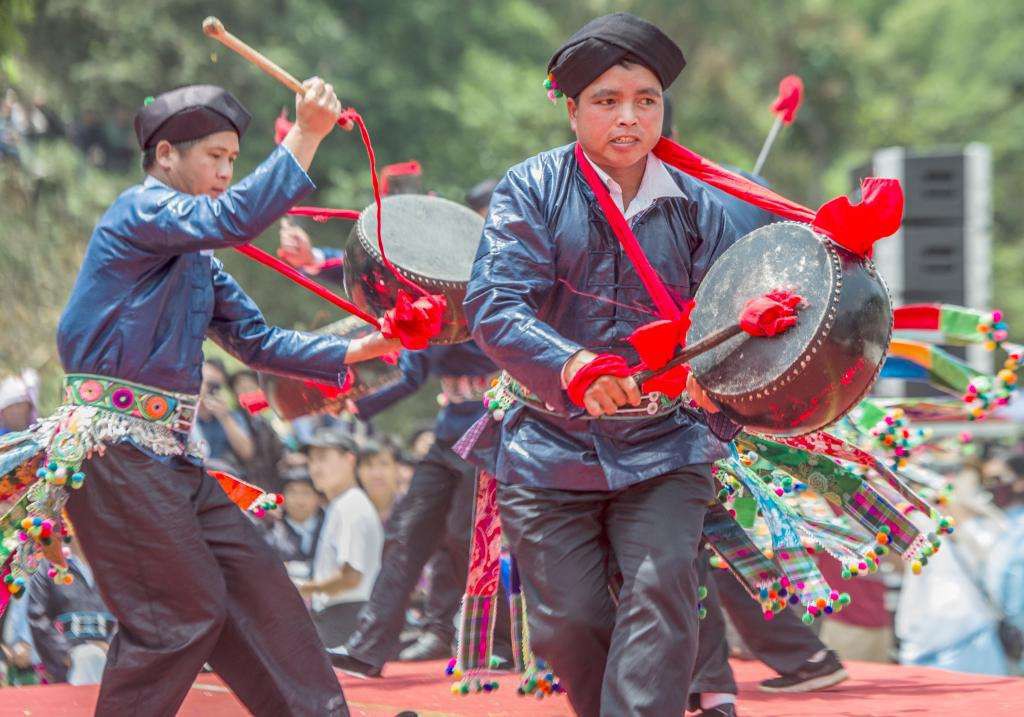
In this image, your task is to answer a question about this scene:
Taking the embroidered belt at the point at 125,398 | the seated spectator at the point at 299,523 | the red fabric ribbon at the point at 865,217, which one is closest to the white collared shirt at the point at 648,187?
the red fabric ribbon at the point at 865,217

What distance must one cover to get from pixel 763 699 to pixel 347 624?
3016mm

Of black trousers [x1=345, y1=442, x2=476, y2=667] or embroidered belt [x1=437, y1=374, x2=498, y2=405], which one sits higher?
embroidered belt [x1=437, y1=374, x2=498, y2=405]

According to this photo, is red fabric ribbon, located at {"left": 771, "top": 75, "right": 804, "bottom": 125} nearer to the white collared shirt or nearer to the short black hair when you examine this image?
the white collared shirt

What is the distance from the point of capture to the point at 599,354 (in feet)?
12.3

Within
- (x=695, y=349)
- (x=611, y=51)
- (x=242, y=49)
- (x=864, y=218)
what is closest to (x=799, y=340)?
(x=695, y=349)

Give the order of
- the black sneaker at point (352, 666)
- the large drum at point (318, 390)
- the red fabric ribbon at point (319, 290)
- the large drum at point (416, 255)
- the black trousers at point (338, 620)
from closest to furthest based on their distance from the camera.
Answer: the red fabric ribbon at point (319, 290), the large drum at point (416, 255), the large drum at point (318, 390), the black sneaker at point (352, 666), the black trousers at point (338, 620)

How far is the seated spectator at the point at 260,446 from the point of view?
9602 mm

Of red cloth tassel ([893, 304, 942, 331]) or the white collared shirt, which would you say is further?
red cloth tassel ([893, 304, 942, 331])

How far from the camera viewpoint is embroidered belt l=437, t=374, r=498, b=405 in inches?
265

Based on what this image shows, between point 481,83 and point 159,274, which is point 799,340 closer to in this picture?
point 159,274

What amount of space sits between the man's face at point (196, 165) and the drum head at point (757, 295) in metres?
1.57

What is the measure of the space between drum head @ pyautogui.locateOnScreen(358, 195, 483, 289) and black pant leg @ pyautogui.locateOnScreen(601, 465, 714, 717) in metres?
1.38

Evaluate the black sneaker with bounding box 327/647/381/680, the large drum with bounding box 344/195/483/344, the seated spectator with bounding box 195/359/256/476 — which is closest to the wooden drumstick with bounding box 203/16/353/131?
the large drum with bounding box 344/195/483/344

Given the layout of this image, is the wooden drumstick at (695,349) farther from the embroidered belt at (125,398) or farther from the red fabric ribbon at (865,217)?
the embroidered belt at (125,398)
